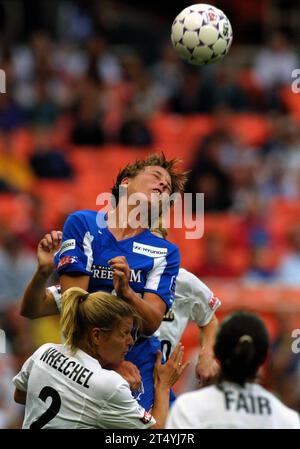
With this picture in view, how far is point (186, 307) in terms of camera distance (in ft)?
26.0

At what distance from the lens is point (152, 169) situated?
7.18 metres

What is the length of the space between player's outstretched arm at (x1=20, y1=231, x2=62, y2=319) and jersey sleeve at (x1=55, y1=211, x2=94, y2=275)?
0.43 ft

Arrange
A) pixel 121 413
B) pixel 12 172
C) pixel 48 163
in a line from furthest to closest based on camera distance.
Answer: pixel 48 163 < pixel 12 172 < pixel 121 413

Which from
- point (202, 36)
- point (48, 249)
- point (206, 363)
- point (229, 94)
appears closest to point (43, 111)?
point (229, 94)

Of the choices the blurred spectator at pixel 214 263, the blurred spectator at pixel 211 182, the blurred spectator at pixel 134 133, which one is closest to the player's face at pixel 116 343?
the blurred spectator at pixel 214 263

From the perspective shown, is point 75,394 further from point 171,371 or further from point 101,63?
point 101,63

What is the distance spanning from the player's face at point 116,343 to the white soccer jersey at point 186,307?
4.81ft

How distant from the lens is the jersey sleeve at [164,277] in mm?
6859

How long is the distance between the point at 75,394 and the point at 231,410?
95 cm

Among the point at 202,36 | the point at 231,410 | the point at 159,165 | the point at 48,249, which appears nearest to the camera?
the point at 231,410

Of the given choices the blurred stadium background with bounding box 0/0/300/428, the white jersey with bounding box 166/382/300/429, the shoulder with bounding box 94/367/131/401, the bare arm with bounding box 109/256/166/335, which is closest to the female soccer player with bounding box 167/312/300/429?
the white jersey with bounding box 166/382/300/429

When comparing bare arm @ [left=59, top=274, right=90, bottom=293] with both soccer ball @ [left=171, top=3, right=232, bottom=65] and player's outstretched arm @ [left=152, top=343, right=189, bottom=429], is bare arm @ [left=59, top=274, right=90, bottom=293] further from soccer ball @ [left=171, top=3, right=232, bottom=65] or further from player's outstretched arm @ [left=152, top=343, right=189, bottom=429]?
soccer ball @ [left=171, top=3, right=232, bottom=65]

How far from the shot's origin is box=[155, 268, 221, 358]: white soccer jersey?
780 cm
